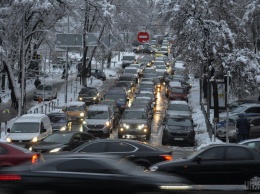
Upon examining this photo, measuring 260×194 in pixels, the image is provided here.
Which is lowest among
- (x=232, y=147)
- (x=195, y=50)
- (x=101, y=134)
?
(x=101, y=134)

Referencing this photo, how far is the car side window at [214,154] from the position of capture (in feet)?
52.2

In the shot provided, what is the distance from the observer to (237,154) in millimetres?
15812

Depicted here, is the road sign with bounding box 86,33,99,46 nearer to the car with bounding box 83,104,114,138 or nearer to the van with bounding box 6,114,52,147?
the car with bounding box 83,104,114,138

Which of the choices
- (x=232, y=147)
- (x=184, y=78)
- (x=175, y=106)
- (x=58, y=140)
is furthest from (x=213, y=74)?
(x=184, y=78)

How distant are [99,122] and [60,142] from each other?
10.1m

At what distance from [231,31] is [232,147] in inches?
822

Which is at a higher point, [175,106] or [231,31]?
[231,31]

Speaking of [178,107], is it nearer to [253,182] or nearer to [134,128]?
[134,128]

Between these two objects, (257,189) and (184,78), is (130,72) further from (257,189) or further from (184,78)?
(257,189)

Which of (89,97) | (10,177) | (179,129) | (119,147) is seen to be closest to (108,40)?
(89,97)

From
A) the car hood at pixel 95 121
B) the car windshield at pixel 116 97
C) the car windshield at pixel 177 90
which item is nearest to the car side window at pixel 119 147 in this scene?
the car hood at pixel 95 121

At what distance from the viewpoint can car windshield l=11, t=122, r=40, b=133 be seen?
1072 inches

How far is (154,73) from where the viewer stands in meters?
68.5

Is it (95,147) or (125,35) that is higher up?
(125,35)
